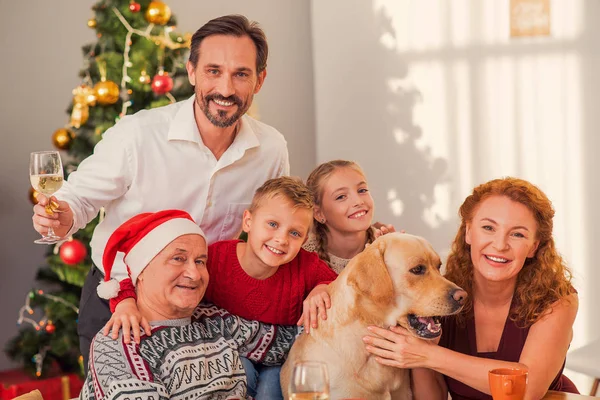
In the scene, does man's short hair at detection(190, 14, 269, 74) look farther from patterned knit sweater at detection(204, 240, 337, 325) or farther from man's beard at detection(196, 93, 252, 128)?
patterned knit sweater at detection(204, 240, 337, 325)

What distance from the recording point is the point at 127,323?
2.05 m

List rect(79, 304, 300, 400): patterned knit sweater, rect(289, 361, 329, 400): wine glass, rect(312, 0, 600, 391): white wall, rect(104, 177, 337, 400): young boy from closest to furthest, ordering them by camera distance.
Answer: rect(289, 361, 329, 400): wine glass, rect(79, 304, 300, 400): patterned knit sweater, rect(104, 177, 337, 400): young boy, rect(312, 0, 600, 391): white wall

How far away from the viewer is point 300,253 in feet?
8.50

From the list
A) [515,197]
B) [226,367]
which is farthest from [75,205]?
[515,197]

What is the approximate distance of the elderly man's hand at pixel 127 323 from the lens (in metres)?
2.04

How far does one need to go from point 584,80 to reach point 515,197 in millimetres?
2453

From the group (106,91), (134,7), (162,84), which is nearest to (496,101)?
(162,84)

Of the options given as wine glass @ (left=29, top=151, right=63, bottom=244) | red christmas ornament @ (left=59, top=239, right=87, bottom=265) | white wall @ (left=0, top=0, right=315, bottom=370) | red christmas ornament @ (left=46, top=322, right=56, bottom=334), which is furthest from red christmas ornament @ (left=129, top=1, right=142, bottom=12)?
wine glass @ (left=29, top=151, right=63, bottom=244)

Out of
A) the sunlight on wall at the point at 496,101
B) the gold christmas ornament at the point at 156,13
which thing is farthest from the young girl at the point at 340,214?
the sunlight on wall at the point at 496,101

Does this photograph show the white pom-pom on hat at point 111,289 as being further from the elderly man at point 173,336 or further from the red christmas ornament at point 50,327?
the red christmas ornament at point 50,327

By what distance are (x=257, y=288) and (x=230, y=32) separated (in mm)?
932

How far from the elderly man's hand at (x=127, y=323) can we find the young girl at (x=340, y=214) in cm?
94

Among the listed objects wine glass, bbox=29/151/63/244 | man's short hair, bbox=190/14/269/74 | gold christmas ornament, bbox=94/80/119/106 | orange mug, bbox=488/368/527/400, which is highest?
man's short hair, bbox=190/14/269/74

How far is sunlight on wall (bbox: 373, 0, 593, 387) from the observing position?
14.6 feet
